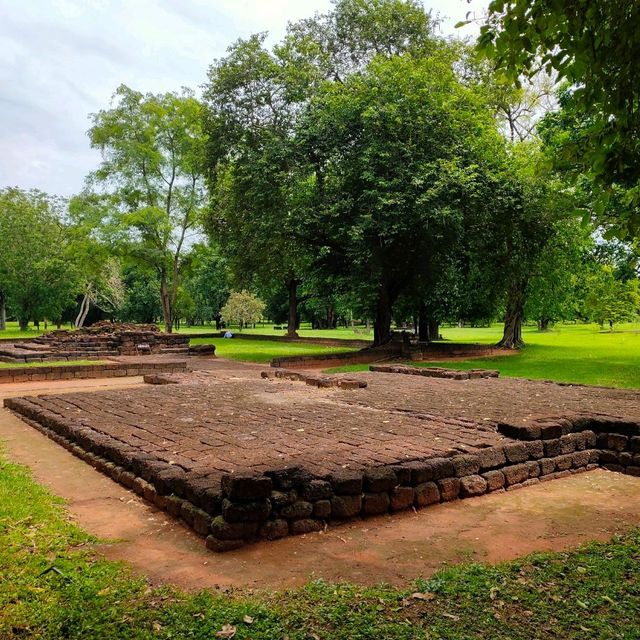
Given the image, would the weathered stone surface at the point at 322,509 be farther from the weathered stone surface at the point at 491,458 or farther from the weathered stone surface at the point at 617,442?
the weathered stone surface at the point at 617,442

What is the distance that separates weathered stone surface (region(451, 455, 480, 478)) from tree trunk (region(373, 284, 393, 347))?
15843 millimetres

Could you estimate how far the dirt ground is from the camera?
3.83 meters

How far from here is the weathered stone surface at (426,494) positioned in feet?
17.1

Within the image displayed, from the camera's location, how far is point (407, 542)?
14.4ft

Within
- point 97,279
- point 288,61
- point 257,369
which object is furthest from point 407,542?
point 97,279

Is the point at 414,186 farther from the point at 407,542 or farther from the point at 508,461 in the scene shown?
the point at 407,542

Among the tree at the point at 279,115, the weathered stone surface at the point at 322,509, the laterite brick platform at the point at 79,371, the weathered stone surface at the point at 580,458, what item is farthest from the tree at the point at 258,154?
the weathered stone surface at the point at 322,509

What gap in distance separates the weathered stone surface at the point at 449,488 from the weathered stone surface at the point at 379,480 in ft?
1.93

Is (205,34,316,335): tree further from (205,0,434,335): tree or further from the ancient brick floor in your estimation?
the ancient brick floor

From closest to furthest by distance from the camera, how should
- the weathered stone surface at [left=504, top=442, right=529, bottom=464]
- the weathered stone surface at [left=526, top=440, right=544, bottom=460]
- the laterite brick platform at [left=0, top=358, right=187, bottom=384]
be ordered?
the weathered stone surface at [left=504, top=442, right=529, bottom=464] < the weathered stone surface at [left=526, top=440, right=544, bottom=460] < the laterite brick platform at [left=0, top=358, right=187, bottom=384]

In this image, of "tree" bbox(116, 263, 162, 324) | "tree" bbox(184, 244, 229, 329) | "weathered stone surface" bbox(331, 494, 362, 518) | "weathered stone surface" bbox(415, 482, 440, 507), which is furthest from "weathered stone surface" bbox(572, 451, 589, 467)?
"tree" bbox(116, 263, 162, 324)

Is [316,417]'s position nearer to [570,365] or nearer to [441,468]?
[441,468]

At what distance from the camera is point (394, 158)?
17.8 metres

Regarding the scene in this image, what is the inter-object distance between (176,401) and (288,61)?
52.5 ft
